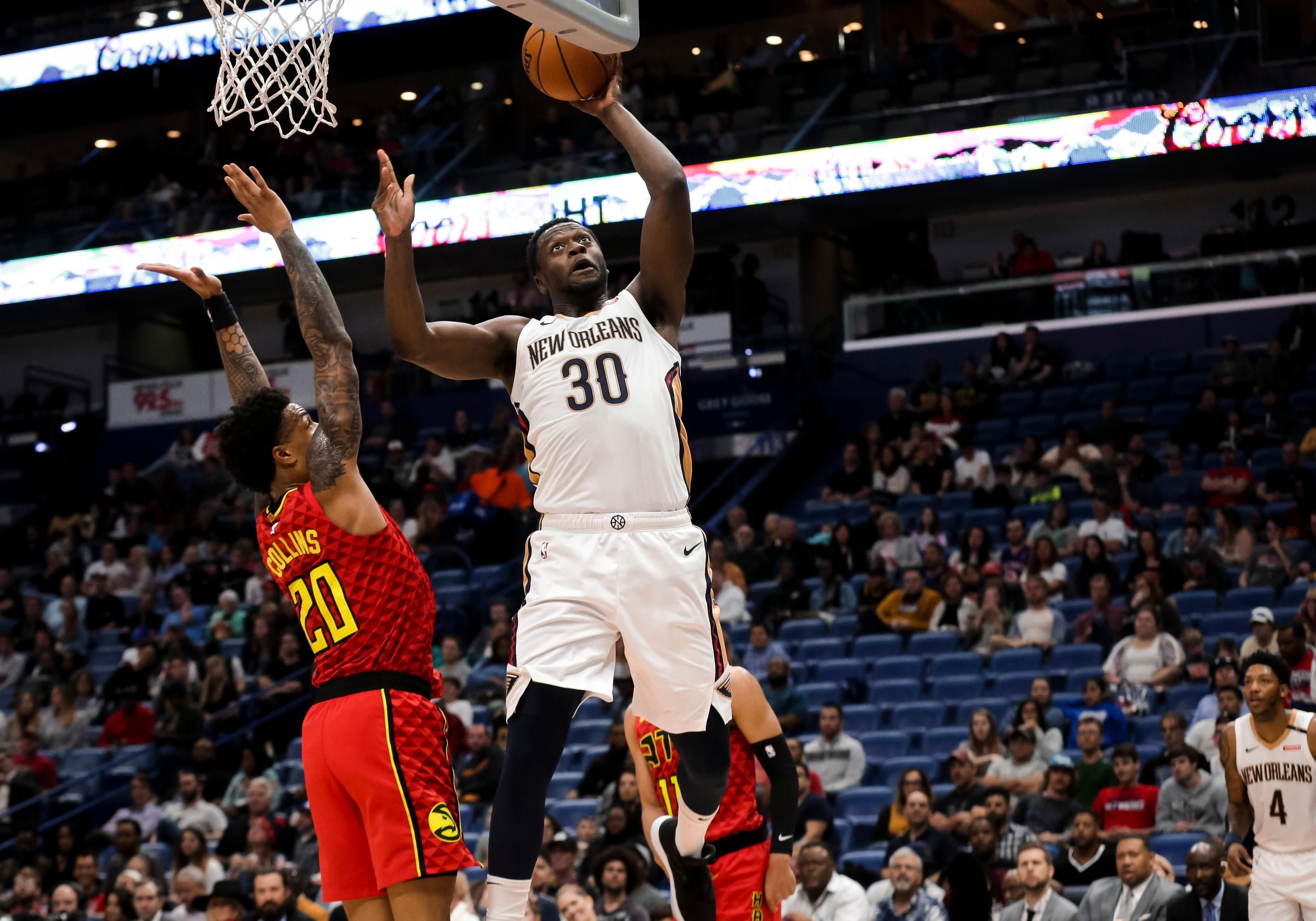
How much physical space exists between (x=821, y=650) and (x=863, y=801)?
8.73 feet

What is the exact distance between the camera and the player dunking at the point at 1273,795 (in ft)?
25.1

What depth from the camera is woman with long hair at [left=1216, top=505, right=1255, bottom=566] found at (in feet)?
44.4

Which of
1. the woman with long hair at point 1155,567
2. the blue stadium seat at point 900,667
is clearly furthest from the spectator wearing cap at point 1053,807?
the woman with long hair at point 1155,567

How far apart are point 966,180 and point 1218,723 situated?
33.5 ft

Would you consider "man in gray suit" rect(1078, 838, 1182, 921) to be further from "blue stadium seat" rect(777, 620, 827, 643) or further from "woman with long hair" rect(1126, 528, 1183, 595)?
"blue stadium seat" rect(777, 620, 827, 643)

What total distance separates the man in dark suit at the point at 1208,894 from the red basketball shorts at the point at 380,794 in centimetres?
491

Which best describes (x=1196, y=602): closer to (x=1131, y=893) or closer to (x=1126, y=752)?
(x=1126, y=752)

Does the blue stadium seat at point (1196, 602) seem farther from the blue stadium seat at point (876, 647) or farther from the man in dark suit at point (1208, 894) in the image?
the man in dark suit at point (1208, 894)

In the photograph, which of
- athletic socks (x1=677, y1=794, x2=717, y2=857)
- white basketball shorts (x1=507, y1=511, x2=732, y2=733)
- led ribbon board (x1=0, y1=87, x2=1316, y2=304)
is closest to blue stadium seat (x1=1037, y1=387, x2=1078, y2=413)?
led ribbon board (x1=0, y1=87, x2=1316, y2=304)

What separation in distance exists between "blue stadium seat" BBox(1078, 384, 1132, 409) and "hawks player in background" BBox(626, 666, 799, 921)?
40.8 ft

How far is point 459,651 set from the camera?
49.5ft

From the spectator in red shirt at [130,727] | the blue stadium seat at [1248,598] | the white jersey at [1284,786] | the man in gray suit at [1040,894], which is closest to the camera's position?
the white jersey at [1284,786]

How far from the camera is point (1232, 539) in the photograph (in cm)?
1374

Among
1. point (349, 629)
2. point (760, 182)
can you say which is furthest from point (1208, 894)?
point (760, 182)
